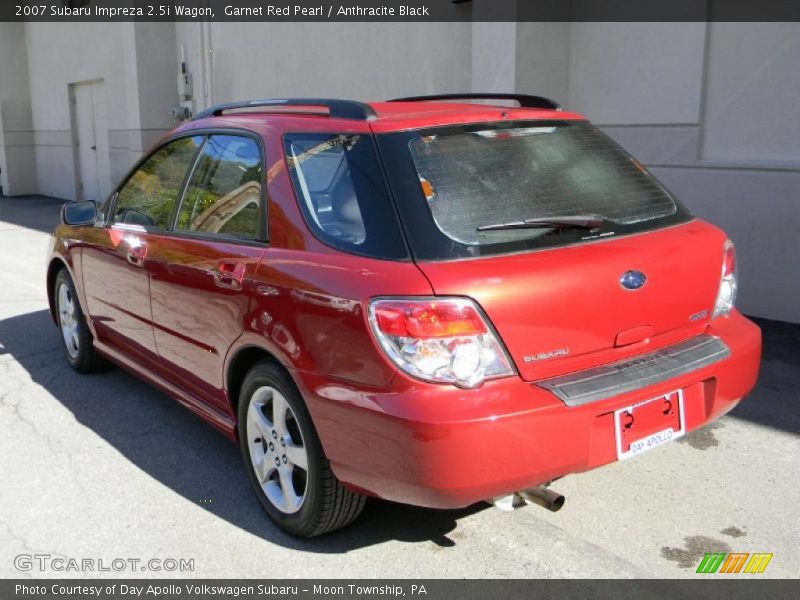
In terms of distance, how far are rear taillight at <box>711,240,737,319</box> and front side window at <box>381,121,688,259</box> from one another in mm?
249

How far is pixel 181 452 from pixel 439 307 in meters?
2.20

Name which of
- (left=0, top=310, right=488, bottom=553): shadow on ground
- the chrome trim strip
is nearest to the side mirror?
(left=0, top=310, right=488, bottom=553): shadow on ground

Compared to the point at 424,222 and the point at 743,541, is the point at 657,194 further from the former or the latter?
the point at 743,541

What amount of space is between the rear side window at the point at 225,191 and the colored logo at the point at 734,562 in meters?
2.18

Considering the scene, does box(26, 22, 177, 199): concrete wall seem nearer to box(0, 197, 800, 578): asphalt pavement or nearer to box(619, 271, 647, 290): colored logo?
box(0, 197, 800, 578): asphalt pavement

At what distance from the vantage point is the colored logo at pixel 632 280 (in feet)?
9.69

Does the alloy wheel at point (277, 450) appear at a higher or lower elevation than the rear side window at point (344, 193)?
lower

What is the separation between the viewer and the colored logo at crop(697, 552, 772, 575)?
308cm

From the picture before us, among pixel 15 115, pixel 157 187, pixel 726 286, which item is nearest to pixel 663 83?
pixel 726 286

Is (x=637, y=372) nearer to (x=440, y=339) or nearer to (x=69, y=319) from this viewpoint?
(x=440, y=339)

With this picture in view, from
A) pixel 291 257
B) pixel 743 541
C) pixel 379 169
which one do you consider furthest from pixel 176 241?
pixel 743 541

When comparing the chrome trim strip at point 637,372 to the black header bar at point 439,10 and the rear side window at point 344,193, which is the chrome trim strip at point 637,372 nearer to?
the rear side window at point 344,193

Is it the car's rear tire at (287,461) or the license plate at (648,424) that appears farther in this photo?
the car's rear tire at (287,461)
